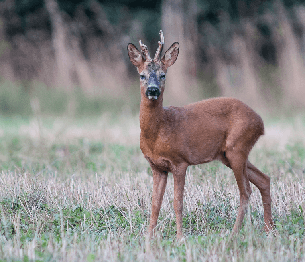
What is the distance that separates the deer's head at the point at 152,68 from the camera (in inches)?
199

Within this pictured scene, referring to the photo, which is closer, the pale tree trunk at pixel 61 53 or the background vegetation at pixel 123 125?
the background vegetation at pixel 123 125

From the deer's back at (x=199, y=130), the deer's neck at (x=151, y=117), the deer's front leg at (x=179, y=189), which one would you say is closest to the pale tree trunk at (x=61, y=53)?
the deer's back at (x=199, y=130)

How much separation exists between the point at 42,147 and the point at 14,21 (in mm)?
11913

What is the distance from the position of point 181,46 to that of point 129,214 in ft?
41.8

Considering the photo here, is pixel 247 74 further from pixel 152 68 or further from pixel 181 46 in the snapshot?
pixel 152 68

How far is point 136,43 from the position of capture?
1734 cm

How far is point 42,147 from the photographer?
9.34 metres

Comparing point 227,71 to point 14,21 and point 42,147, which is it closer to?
point 14,21

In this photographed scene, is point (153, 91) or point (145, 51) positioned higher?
point (145, 51)

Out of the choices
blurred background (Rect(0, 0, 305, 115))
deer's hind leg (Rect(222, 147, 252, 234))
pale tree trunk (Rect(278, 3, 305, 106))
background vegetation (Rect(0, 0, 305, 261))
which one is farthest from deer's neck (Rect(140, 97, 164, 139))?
pale tree trunk (Rect(278, 3, 305, 106))

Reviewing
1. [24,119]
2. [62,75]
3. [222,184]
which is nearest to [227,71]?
[62,75]

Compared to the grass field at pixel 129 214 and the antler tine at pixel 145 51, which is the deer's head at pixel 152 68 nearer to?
the antler tine at pixel 145 51

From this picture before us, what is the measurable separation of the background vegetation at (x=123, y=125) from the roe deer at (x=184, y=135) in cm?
38

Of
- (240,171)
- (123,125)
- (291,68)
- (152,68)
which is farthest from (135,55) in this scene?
(291,68)
